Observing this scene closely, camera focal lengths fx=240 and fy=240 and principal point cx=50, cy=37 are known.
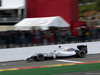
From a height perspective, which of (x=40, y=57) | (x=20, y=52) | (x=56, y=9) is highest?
(x=56, y=9)

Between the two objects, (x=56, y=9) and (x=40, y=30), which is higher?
(x=56, y=9)

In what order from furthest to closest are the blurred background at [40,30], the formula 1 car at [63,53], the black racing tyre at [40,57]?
1. the blurred background at [40,30]
2. the formula 1 car at [63,53]
3. the black racing tyre at [40,57]

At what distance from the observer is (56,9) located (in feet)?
95.6

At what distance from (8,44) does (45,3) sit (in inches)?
647

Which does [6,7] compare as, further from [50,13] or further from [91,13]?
[91,13]

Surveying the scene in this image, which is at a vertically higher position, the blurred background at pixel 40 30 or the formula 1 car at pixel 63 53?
the blurred background at pixel 40 30

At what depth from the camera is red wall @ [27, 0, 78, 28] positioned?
1138 inches

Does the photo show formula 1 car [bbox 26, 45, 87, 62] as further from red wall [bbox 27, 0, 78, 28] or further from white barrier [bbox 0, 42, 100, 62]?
red wall [bbox 27, 0, 78, 28]

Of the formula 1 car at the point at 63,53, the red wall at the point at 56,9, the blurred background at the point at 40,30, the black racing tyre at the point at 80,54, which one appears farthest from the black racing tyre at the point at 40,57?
the red wall at the point at 56,9

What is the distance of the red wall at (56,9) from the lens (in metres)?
28.9

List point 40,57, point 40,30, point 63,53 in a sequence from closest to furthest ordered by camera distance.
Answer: point 40,57, point 63,53, point 40,30

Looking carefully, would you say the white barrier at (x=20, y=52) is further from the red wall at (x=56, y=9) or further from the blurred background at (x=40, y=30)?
the red wall at (x=56, y=9)

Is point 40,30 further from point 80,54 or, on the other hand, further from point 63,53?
point 80,54

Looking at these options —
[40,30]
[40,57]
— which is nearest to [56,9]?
[40,30]
